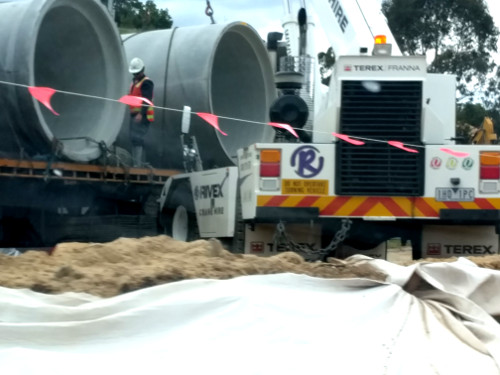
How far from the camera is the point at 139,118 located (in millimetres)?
10266

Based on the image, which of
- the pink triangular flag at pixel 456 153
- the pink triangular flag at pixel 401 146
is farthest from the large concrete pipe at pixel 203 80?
the pink triangular flag at pixel 456 153

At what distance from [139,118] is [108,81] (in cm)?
66

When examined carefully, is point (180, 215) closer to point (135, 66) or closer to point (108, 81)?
point (108, 81)

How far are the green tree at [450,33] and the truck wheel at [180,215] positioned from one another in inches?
855

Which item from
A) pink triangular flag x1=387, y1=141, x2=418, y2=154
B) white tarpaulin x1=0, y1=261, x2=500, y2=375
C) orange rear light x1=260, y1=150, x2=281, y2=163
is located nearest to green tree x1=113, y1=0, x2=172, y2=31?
orange rear light x1=260, y1=150, x2=281, y2=163

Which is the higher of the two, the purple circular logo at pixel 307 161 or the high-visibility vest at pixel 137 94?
the high-visibility vest at pixel 137 94

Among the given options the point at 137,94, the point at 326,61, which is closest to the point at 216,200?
the point at 137,94

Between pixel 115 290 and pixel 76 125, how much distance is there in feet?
22.1

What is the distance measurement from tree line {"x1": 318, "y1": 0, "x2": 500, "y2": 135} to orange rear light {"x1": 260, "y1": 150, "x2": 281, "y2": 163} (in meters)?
23.0

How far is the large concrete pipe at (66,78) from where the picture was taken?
8.45m

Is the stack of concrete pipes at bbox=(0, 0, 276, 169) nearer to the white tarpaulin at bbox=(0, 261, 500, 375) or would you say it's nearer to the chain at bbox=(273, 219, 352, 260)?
the chain at bbox=(273, 219, 352, 260)

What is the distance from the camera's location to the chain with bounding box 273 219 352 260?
810 cm

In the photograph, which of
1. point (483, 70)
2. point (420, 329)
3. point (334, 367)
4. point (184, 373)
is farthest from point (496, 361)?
point (483, 70)

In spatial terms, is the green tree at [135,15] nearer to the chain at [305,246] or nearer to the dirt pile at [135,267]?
the chain at [305,246]
